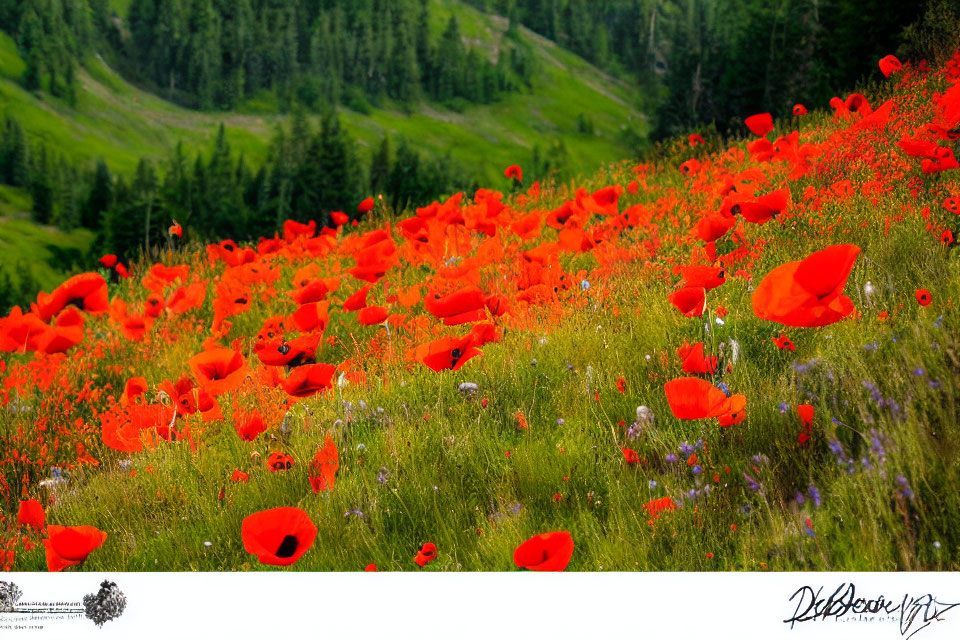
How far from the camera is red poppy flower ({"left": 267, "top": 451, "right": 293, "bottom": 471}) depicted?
1.53 metres

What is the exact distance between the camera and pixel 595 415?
1.50 m

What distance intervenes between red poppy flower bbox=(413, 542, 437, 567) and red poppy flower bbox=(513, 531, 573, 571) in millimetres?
189

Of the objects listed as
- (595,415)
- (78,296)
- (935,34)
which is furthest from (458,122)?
(595,415)

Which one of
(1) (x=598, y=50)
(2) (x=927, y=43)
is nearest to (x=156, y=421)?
(2) (x=927, y=43)

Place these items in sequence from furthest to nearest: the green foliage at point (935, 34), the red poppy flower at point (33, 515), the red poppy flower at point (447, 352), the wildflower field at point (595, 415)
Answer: the green foliage at point (935, 34) → the red poppy flower at point (33, 515) → the red poppy flower at point (447, 352) → the wildflower field at point (595, 415)

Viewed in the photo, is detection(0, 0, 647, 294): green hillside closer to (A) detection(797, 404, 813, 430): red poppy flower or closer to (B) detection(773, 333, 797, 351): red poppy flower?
(B) detection(773, 333, 797, 351): red poppy flower

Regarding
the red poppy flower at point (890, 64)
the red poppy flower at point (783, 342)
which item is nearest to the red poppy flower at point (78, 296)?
the red poppy flower at point (783, 342)

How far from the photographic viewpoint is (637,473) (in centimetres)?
134

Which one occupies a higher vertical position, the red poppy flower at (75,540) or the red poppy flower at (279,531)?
the red poppy flower at (279,531)

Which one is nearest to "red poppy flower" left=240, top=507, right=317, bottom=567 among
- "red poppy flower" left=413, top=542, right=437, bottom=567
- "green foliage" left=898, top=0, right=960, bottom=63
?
"red poppy flower" left=413, top=542, right=437, bottom=567

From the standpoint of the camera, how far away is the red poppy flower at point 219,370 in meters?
1.65

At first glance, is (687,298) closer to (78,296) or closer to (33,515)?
(33,515)
